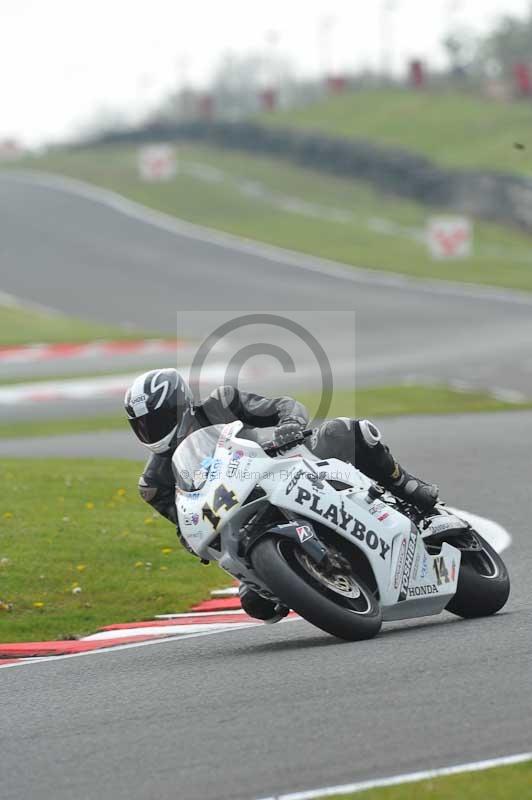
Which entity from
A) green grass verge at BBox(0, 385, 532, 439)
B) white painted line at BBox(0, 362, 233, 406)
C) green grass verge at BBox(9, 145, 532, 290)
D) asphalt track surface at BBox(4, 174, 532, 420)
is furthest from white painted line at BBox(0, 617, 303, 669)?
green grass verge at BBox(9, 145, 532, 290)

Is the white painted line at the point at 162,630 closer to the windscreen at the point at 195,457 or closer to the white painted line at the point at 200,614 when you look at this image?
the white painted line at the point at 200,614

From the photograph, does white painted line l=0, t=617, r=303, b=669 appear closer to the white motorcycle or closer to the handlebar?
the white motorcycle

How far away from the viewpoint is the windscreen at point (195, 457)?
700cm

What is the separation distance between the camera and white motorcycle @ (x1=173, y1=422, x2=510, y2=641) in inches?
265

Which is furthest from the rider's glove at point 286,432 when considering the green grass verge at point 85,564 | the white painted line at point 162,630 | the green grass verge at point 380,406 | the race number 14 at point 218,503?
the green grass verge at point 380,406

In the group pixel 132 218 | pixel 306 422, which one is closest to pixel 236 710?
pixel 306 422

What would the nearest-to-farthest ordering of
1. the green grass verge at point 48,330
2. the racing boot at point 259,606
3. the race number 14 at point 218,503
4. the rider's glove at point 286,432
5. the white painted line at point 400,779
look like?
the white painted line at point 400,779 → the race number 14 at point 218,503 → the rider's glove at point 286,432 → the racing boot at point 259,606 → the green grass verge at point 48,330

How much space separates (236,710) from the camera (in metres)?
5.70

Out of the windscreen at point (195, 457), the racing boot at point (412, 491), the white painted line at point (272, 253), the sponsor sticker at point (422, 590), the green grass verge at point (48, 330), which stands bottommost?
the white painted line at point (272, 253)

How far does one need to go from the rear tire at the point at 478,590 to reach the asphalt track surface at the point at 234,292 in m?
13.2

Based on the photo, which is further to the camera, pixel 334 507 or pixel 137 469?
pixel 137 469

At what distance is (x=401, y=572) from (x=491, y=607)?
2.21 ft

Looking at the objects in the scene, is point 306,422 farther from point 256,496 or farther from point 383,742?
point 383,742

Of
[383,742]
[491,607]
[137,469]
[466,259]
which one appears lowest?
[466,259]
